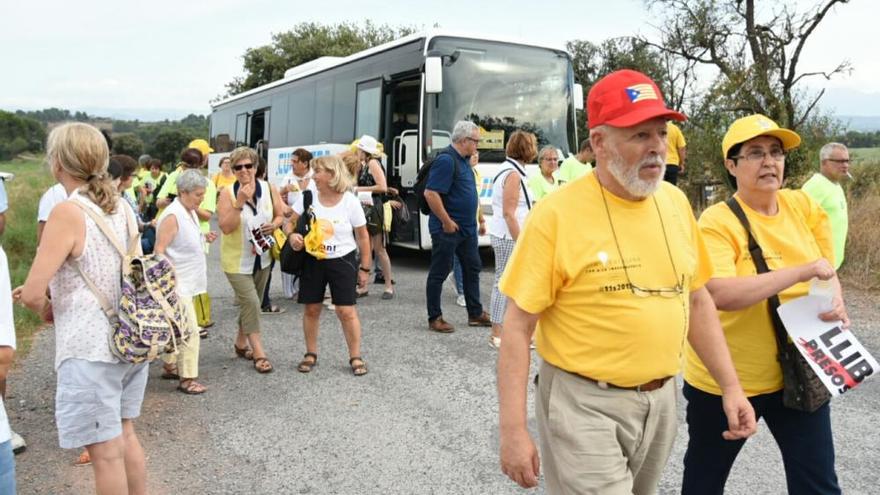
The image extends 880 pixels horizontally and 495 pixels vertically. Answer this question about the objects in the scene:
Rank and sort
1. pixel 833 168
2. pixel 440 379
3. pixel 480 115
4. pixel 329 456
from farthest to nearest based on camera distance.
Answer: pixel 480 115 → pixel 833 168 → pixel 440 379 → pixel 329 456

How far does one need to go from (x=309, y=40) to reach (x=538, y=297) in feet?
136

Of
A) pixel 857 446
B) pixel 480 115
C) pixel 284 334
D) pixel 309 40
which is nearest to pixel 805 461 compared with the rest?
pixel 857 446

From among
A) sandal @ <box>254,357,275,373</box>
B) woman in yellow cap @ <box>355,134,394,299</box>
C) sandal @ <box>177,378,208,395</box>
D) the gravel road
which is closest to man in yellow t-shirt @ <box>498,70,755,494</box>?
the gravel road

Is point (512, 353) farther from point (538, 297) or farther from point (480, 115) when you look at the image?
point (480, 115)

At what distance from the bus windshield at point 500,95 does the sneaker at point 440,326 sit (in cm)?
373

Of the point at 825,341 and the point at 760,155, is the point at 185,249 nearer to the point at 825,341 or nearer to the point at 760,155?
the point at 760,155

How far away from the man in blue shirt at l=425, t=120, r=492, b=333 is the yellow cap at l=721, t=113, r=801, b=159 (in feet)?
12.5

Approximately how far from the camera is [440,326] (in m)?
6.65

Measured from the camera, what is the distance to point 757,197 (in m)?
2.63

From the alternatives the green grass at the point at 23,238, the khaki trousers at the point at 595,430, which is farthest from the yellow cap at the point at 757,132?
the green grass at the point at 23,238

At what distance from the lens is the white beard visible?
2.05 m

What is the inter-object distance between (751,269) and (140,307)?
2440mm

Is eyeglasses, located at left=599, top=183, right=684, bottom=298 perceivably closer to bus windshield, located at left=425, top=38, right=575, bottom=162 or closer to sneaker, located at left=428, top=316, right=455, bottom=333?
sneaker, located at left=428, top=316, right=455, bottom=333

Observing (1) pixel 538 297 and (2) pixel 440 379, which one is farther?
(2) pixel 440 379
